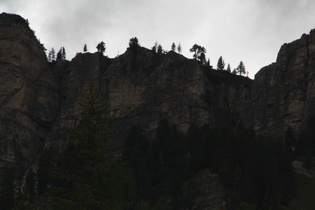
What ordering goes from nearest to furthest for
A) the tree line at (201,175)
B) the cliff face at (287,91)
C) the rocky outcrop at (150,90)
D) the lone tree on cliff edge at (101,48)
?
1. the tree line at (201,175)
2. the cliff face at (287,91)
3. the rocky outcrop at (150,90)
4. the lone tree on cliff edge at (101,48)

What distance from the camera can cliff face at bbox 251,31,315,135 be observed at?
121 m

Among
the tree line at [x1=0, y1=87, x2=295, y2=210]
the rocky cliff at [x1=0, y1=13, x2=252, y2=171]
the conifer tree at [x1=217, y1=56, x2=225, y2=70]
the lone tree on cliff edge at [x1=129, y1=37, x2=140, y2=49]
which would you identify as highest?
the lone tree on cliff edge at [x1=129, y1=37, x2=140, y2=49]

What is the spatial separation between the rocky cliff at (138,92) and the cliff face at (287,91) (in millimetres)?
224

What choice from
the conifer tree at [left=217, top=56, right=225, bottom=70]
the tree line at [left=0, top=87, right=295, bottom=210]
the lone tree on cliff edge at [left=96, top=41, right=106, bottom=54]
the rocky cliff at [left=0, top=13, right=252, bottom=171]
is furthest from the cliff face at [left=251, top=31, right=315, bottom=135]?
the lone tree on cliff edge at [left=96, top=41, right=106, bottom=54]

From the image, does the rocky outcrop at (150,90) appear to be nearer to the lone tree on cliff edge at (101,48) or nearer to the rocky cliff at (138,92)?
the rocky cliff at (138,92)

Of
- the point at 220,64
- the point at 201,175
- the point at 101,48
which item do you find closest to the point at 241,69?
the point at 220,64

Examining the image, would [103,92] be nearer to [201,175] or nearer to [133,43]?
[133,43]

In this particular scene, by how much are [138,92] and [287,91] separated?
36.4 meters


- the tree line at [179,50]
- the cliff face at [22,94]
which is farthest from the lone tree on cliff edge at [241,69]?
the cliff face at [22,94]

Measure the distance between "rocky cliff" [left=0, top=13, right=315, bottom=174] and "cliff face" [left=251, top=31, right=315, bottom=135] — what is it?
224 millimetres

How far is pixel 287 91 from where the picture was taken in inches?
4943

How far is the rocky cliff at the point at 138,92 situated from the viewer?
408 feet

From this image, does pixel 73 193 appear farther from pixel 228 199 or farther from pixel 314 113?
pixel 314 113

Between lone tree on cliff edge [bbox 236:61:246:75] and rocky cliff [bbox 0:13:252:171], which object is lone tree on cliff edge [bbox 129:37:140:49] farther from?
lone tree on cliff edge [bbox 236:61:246:75]
